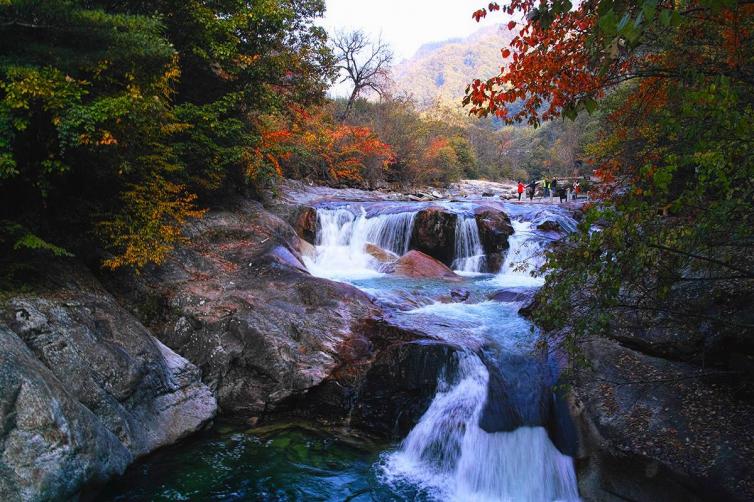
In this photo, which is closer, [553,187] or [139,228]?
[139,228]

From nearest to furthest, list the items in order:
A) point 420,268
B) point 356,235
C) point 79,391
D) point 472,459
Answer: point 79,391 < point 472,459 < point 420,268 < point 356,235

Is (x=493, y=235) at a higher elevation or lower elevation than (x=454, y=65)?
lower

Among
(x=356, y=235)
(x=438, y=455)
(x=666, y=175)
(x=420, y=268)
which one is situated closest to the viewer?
(x=666, y=175)

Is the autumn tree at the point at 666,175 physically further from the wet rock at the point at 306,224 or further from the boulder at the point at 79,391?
the wet rock at the point at 306,224

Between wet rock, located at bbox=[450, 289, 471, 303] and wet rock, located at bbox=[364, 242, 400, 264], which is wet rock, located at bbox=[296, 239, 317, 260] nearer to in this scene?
wet rock, located at bbox=[364, 242, 400, 264]

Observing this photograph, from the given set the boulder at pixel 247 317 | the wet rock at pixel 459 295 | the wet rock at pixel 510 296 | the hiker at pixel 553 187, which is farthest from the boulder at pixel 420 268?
the hiker at pixel 553 187

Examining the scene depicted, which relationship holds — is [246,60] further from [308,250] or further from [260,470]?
[260,470]

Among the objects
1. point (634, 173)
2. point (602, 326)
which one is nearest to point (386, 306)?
point (634, 173)

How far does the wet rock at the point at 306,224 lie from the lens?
16.1 meters

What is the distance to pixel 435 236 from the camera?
16.3 meters

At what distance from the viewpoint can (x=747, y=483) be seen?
164 inches

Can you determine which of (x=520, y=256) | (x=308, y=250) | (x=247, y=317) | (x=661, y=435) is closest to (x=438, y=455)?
(x=661, y=435)

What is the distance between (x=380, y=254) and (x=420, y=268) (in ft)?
7.36

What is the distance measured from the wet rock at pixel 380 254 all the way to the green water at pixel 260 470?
9.30m
